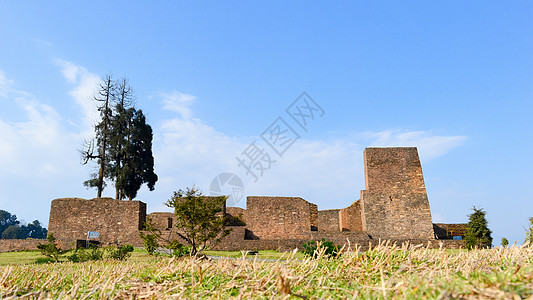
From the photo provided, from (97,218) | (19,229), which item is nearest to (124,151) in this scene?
(97,218)

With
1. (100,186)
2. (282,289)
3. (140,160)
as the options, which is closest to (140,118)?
(140,160)

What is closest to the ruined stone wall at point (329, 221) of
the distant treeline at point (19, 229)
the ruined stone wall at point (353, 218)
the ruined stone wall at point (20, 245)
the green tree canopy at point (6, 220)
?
the ruined stone wall at point (353, 218)

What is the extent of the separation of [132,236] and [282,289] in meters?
19.8

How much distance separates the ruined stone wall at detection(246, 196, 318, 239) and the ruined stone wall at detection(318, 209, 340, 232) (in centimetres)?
Result: 272

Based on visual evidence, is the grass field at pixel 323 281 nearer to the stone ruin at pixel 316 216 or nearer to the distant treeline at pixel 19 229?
the stone ruin at pixel 316 216

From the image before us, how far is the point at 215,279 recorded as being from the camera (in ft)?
9.43

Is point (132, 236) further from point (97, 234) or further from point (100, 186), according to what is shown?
point (100, 186)

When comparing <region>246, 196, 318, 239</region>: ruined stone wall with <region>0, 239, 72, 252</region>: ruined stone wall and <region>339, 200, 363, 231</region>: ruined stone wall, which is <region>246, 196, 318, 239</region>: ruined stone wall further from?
<region>0, 239, 72, 252</region>: ruined stone wall

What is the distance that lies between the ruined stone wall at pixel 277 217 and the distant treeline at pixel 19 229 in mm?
38675

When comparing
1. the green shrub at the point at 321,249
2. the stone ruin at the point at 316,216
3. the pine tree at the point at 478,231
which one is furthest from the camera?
the stone ruin at the point at 316,216

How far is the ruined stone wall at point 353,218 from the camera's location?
21688 millimetres

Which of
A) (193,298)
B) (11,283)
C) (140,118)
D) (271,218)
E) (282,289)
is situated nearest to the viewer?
(282,289)

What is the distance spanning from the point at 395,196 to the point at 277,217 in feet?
20.9

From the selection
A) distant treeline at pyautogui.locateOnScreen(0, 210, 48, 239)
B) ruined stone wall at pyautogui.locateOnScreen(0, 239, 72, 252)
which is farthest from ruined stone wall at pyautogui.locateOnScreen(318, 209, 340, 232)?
distant treeline at pyautogui.locateOnScreen(0, 210, 48, 239)
